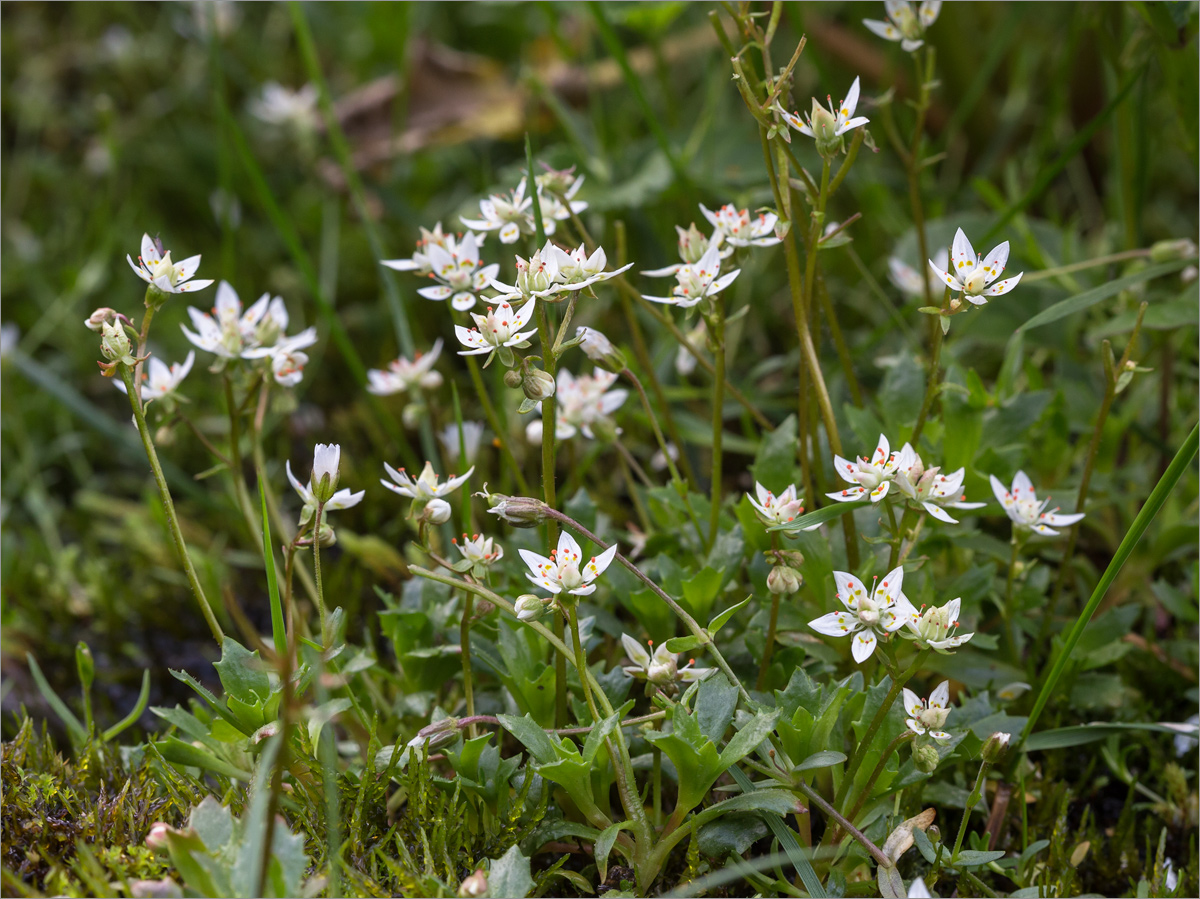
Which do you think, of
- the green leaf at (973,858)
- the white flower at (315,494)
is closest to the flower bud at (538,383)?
the white flower at (315,494)

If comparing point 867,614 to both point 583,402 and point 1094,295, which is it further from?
point 1094,295

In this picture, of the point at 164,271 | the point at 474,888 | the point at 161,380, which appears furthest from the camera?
the point at 161,380

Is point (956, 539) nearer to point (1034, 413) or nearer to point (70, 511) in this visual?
point (1034, 413)

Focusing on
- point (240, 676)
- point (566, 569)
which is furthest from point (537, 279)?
point (240, 676)

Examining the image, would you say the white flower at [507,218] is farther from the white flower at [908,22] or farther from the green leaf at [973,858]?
the green leaf at [973,858]

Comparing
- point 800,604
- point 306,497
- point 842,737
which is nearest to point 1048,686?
point 842,737
